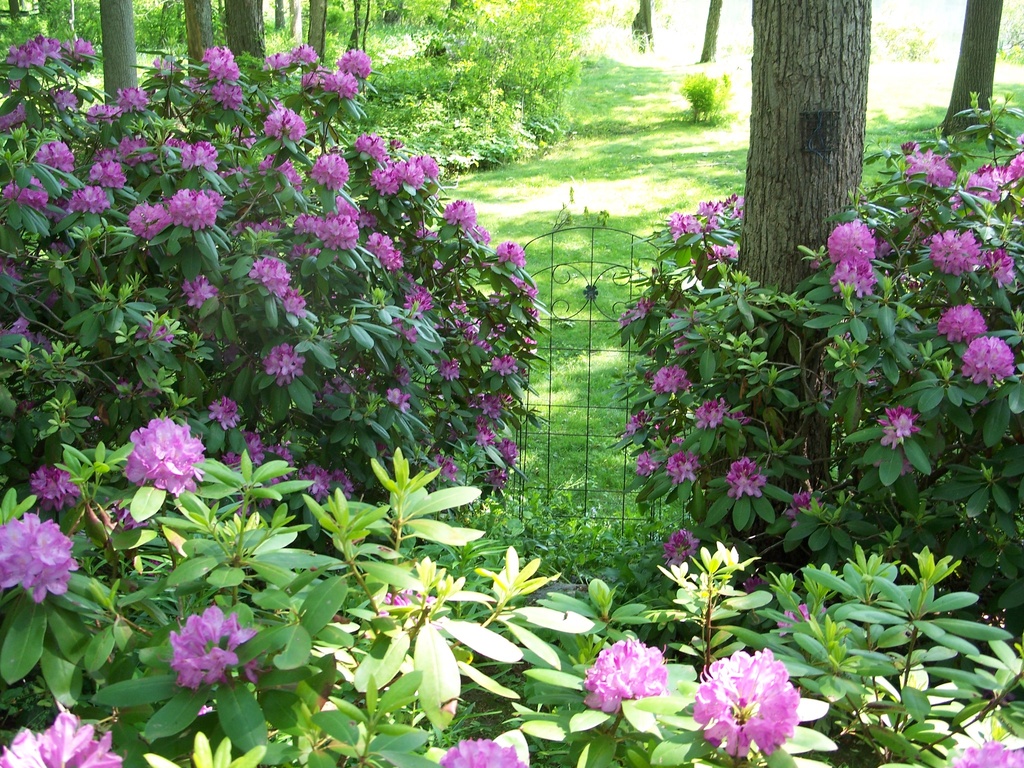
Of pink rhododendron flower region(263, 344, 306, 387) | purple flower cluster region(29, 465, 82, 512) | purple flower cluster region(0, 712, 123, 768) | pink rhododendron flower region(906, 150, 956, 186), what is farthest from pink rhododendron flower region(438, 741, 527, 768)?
pink rhododendron flower region(906, 150, 956, 186)

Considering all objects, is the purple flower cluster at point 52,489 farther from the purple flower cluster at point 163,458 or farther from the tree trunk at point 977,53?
the tree trunk at point 977,53

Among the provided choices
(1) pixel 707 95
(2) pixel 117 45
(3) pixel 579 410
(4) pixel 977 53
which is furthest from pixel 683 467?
(1) pixel 707 95

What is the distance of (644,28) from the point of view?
1980 centimetres

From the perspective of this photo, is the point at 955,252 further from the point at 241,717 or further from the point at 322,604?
the point at 241,717

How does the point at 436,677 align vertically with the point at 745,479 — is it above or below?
above

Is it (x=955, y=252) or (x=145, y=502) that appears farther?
(x=955, y=252)

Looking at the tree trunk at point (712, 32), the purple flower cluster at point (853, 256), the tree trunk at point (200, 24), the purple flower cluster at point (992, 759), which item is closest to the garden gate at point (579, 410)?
the purple flower cluster at point (853, 256)

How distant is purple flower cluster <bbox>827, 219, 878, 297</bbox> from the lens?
2.70 meters

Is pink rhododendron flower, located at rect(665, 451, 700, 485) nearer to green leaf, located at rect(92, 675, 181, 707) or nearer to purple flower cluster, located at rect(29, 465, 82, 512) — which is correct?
purple flower cluster, located at rect(29, 465, 82, 512)

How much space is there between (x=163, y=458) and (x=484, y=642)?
0.54 m

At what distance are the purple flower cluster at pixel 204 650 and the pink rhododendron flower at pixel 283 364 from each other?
179 cm

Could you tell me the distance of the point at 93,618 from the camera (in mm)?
1262

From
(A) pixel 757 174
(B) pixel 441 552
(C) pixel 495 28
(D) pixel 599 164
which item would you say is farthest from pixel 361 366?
(C) pixel 495 28

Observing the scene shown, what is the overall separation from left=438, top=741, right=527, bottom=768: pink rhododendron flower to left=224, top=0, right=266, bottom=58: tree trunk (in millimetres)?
7176
